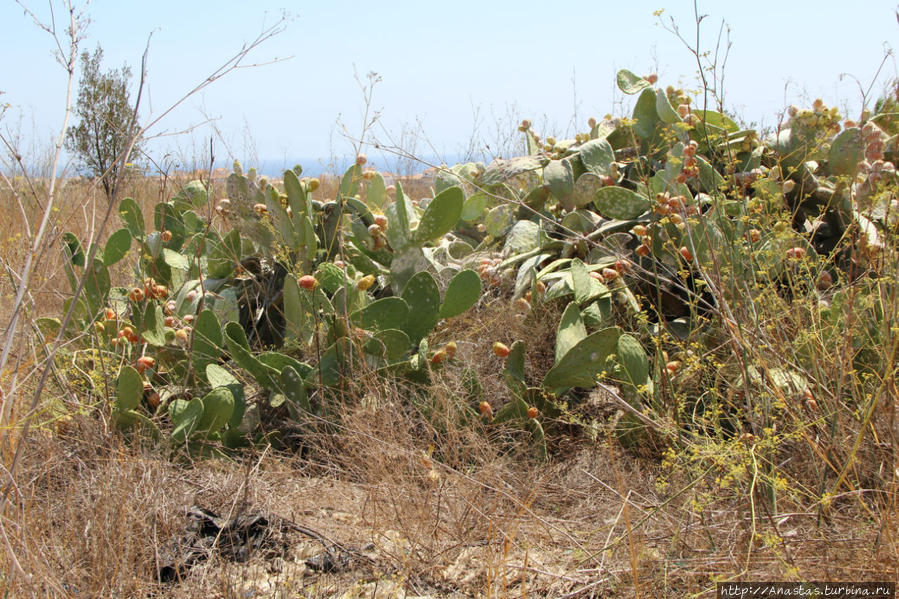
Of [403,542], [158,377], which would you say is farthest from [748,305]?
[158,377]

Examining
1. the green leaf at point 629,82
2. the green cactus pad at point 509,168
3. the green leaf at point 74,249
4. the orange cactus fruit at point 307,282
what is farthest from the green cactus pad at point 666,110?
the green leaf at point 74,249

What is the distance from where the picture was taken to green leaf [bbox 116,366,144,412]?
1895 millimetres

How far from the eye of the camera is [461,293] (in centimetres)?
221

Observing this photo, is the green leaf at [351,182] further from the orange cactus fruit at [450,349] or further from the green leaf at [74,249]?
the green leaf at [74,249]

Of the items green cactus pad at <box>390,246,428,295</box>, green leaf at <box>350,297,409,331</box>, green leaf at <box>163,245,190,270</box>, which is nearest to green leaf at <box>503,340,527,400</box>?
green leaf at <box>350,297,409,331</box>

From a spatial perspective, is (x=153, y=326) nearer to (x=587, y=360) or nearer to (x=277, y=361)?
(x=277, y=361)

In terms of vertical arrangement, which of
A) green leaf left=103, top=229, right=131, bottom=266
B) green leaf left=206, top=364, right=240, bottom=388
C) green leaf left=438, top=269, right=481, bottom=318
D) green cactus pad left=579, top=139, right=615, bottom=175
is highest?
green cactus pad left=579, top=139, right=615, bottom=175

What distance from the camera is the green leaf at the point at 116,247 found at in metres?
2.59

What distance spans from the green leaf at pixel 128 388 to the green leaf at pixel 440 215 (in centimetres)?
102

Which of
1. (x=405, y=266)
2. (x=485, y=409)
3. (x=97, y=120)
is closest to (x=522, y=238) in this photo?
(x=405, y=266)

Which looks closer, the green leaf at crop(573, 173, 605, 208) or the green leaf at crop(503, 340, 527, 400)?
the green leaf at crop(503, 340, 527, 400)

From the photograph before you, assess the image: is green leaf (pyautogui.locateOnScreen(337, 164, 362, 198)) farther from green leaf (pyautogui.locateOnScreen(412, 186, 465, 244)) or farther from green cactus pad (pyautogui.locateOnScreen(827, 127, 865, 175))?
green cactus pad (pyautogui.locateOnScreen(827, 127, 865, 175))

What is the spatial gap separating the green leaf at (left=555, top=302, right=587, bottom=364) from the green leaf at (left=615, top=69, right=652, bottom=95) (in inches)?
47.8

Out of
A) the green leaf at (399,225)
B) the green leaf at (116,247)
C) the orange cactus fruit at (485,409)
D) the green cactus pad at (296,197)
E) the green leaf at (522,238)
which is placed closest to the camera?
the orange cactus fruit at (485,409)
